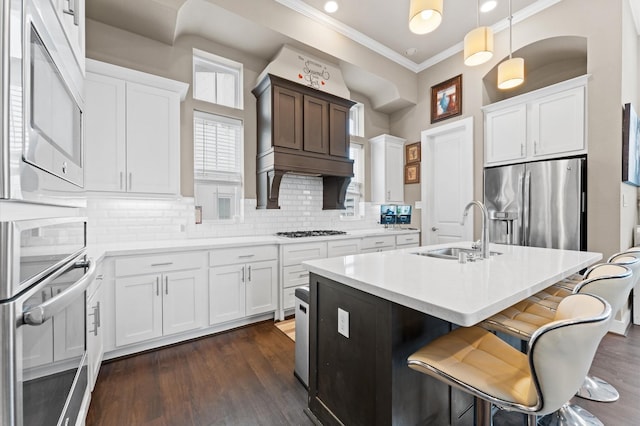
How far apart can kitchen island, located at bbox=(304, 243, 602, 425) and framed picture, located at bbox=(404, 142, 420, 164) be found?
334cm

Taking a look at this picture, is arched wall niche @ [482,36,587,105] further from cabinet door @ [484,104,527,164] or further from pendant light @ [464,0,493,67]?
pendant light @ [464,0,493,67]

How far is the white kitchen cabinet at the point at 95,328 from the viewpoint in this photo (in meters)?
1.77

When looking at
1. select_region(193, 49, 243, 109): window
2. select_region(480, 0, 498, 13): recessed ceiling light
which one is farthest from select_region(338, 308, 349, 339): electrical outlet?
select_region(480, 0, 498, 13): recessed ceiling light

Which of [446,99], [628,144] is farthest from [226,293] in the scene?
[628,144]

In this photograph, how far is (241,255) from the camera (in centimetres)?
298

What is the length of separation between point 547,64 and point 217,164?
4.71 metres

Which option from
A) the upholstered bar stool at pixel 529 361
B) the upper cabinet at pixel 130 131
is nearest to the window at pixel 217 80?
the upper cabinet at pixel 130 131

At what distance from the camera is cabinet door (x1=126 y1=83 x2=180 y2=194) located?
2.61m

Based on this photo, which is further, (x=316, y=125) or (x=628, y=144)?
(x=316, y=125)

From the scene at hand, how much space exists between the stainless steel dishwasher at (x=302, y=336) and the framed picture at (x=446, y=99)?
378cm

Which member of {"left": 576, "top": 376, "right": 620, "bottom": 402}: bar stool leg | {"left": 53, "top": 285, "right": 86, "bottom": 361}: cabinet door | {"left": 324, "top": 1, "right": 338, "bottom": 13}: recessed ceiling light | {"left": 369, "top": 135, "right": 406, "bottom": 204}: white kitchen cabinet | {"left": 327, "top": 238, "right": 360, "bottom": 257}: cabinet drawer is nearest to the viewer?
{"left": 53, "top": 285, "right": 86, "bottom": 361}: cabinet door

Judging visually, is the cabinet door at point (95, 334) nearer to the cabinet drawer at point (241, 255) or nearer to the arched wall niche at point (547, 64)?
the cabinet drawer at point (241, 255)

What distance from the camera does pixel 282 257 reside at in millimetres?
3232

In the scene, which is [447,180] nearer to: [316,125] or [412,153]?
[412,153]
